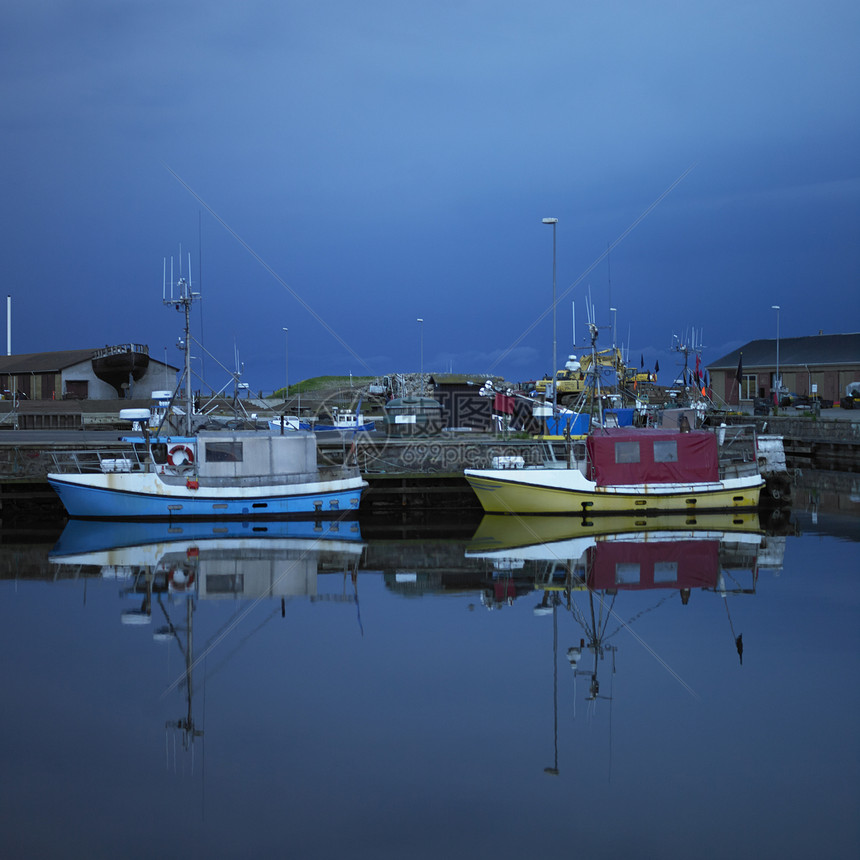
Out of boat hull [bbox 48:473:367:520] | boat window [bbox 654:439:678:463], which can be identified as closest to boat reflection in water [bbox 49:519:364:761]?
boat hull [bbox 48:473:367:520]

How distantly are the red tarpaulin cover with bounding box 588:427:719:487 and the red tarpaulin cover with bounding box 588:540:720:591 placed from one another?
3.82m

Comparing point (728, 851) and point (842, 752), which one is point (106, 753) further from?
point (842, 752)

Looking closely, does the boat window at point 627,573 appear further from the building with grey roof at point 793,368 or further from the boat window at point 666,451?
the building with grey roof at point 793,368

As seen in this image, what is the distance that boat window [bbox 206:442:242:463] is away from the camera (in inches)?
1011

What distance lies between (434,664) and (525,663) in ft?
4.64

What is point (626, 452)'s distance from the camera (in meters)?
26.3

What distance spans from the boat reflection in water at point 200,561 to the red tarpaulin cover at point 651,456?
7.90 meters

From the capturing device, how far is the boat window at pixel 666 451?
87.1 ft

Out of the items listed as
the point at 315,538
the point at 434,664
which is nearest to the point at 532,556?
the point at 315,538

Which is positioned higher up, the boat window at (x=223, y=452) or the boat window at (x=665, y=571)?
the boat window at (x=223, y=452)

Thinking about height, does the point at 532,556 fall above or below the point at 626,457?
below

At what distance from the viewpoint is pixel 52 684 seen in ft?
40.4

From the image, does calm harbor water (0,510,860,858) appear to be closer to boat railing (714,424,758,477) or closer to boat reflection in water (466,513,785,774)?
boat reflection in water (466,513,785,774)

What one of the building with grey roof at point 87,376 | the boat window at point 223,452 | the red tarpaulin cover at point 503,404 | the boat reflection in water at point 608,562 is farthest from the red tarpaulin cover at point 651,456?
the building with grey roof at point 87,376
